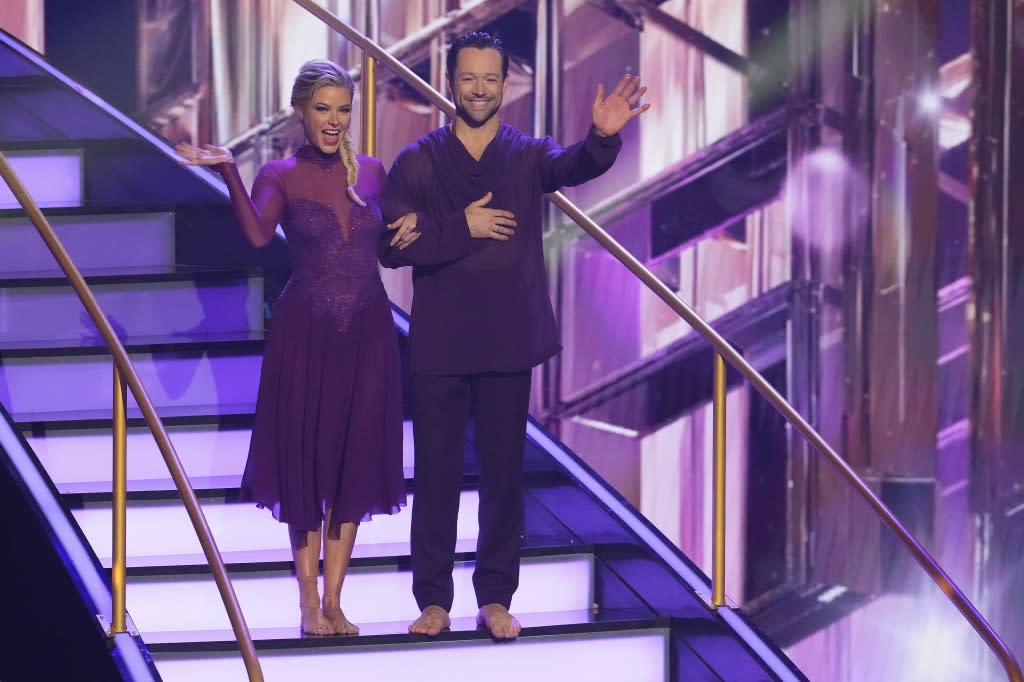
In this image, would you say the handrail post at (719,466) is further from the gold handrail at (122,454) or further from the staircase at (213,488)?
the gold handrail at (122,454)

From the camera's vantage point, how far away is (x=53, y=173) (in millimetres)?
4027

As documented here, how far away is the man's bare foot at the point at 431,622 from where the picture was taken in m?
2.70

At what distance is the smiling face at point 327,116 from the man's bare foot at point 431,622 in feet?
3.00

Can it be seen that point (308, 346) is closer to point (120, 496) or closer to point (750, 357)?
point (120, 496)

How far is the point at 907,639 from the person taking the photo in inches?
195

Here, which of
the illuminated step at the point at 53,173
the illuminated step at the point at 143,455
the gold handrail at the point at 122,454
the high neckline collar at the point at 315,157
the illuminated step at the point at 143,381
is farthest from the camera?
the illuminated step at the point at 53,173

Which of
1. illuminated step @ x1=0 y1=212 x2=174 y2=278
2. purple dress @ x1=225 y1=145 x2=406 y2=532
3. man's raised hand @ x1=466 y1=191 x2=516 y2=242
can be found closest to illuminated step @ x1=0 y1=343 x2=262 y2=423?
illuminated step @ x1=0 y1=212 x2=174 y2=278

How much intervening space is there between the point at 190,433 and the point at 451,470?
811 millimetres

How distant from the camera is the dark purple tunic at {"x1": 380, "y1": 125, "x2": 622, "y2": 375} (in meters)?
2.66

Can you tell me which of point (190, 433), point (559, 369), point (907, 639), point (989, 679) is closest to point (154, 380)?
point (190, 433)

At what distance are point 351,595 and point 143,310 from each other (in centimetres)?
111

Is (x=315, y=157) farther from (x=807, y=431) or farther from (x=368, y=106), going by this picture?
(x=807, y=431)

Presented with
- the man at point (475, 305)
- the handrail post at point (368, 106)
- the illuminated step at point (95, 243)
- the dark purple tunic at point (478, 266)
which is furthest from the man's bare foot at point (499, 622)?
the illuminated step at point (95, 243)

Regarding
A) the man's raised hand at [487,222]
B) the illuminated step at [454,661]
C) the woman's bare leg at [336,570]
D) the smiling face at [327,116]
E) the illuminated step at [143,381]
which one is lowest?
the illuminated step at [454,661]
